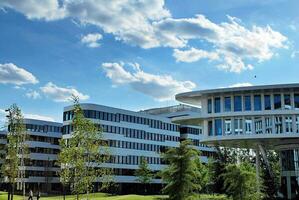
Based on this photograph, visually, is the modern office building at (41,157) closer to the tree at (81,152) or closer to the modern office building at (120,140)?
the modern office building at (120,140)

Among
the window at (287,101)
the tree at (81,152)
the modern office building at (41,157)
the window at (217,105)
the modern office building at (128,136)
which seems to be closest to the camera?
the tree at (81,152)

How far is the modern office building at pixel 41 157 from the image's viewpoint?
319 feet

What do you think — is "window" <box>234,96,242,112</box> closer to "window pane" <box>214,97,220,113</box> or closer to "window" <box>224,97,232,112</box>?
"window" <box>224,97,232,112</box>

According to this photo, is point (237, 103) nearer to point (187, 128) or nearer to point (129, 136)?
point (129, 136)

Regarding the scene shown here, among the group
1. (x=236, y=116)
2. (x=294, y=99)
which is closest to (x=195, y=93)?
(x=236, y=116)

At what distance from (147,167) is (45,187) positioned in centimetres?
2536

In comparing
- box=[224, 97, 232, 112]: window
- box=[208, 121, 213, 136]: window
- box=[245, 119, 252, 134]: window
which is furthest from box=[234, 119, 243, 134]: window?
box=[208, 121, 213, 136]: window

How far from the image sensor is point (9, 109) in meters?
49.9

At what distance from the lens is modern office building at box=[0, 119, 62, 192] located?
97.3 meters

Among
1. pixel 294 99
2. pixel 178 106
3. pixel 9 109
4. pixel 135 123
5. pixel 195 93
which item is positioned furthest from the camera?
pixel 178 106

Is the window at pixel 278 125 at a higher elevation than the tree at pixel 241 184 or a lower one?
higher

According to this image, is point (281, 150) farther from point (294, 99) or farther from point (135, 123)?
point (135, 123)

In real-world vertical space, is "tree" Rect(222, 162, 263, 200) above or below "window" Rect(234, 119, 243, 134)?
below

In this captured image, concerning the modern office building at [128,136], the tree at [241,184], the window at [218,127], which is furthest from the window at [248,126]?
the modern office building at [128,136]
